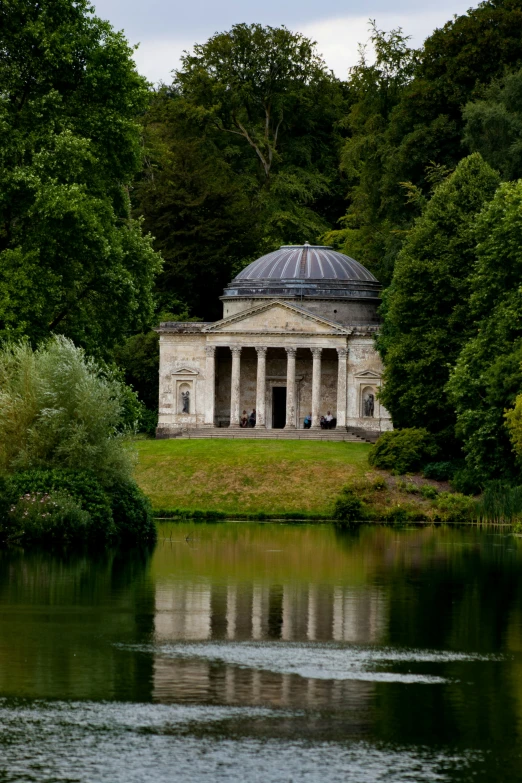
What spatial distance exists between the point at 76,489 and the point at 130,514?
2242mm

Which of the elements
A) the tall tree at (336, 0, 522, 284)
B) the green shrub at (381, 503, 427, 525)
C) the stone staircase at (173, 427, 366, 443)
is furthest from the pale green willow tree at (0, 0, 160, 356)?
the tall tree at (336, 0, 522, 284)

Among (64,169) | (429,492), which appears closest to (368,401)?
(429,492)

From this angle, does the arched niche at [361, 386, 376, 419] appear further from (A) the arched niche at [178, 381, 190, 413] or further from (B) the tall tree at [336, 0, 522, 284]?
(A) the arched niche at [178, 381, 190, 413]

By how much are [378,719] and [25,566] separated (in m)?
15.9

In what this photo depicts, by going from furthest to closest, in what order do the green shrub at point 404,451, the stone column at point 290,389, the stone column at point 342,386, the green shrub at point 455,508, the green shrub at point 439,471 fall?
the stone column at point 290,389 → the stone column at point 342,386 → the green shrub at point 404,451 → the green shrub at point 439,471 → the green shrub at point 455,508

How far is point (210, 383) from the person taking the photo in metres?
74.7

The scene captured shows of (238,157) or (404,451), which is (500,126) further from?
(238,157)

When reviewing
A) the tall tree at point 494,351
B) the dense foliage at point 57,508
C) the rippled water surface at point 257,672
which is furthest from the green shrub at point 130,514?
the tall tree at point 494,351

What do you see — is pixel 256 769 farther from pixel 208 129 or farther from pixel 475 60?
pixel 208 129

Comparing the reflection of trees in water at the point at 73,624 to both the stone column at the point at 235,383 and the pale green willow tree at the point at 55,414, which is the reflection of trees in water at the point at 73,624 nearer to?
the pale green willow tree at the point at 55,414

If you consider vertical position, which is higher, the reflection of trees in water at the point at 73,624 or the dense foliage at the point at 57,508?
the dense foliage at the point at 57,508

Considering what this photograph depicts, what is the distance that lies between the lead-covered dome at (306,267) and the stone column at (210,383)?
4.18m

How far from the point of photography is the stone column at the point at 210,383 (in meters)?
74.5

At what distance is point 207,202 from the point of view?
262 ft
